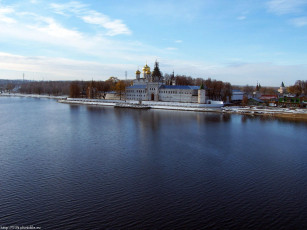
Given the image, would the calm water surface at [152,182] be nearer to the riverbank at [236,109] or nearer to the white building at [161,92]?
the riverbank at [236,109]

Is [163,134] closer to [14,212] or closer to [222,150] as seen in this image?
A: [222,150]

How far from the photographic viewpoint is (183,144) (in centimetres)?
1202

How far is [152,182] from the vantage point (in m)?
7.54

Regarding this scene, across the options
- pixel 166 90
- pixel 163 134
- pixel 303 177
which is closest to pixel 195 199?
pixel 303 177

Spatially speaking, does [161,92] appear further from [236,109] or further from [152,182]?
[152,182]

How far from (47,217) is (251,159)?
7.09 metres

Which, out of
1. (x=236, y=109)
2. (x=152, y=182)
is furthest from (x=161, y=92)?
(x=152, y=182)

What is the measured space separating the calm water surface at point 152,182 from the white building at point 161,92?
18637 mm

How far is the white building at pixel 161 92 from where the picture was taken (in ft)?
104

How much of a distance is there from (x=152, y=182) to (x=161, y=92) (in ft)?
88.9

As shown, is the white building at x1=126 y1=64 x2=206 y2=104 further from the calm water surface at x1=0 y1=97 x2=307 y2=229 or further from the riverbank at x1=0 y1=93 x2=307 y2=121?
the calm water surface at x1=0 y1=97 x2=307 y2=229

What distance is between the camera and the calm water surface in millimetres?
5668

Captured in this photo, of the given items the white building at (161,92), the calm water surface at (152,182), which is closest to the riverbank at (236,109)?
the white building at (161,92)

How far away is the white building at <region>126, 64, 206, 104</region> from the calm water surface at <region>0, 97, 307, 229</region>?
18637 mm
